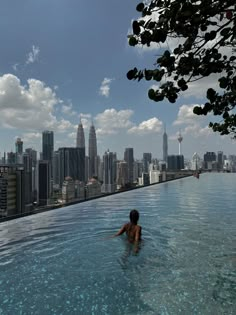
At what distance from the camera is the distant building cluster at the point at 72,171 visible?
107 feet

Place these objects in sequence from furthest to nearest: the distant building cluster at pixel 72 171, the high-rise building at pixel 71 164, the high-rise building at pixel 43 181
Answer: the high-rise building at pixel 71 164 < the high-rise building at pixel 43 181 < the distant building cluster at pixel 72 171

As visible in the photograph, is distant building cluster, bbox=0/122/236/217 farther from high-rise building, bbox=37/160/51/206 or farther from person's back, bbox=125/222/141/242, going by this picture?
person's back, bbox=125/222/141/242

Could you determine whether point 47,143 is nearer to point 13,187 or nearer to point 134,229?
point 13,187

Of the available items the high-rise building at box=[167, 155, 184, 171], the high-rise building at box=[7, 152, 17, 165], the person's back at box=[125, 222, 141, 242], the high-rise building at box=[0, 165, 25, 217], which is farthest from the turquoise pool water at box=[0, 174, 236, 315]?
the high-rise building at box=[167, 155, 184, 171]

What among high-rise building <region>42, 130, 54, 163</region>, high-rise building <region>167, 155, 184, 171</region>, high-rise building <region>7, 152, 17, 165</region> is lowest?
high-rise building <region>167, 155, 184, 171</region>

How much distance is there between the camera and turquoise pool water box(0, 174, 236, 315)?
149 inches

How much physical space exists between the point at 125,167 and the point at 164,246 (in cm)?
9607

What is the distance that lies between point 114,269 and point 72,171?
108 meters

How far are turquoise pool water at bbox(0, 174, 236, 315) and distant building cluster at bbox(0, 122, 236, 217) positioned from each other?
2386cm

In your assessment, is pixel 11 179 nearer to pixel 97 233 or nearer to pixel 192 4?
pixel 97 233

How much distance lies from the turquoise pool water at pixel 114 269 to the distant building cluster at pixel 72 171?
23865 millimetres

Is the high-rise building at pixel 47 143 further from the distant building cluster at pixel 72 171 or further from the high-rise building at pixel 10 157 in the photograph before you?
the high-rise building at pixel 10 157

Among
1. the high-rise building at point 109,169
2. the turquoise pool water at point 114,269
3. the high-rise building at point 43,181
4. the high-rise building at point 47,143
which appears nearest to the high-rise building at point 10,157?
the high-rise building at point 47,143

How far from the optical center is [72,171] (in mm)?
111812
